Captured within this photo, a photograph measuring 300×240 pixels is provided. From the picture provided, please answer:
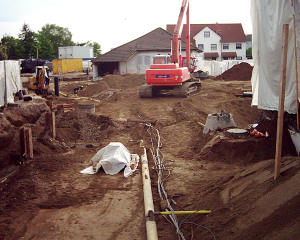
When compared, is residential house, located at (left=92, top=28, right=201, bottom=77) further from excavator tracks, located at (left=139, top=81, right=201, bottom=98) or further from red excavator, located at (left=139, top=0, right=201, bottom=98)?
excavator tracks, located at (left=139, top=81, right=201, bottom=98)

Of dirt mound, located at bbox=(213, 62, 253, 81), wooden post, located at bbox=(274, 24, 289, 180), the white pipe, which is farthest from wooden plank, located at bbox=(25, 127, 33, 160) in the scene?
dirt mound, located at bbox=(213, 62, 253, 81)

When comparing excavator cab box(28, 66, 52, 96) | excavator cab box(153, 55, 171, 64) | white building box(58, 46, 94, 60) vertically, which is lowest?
excavator cab box(28, 66, 52, 96)

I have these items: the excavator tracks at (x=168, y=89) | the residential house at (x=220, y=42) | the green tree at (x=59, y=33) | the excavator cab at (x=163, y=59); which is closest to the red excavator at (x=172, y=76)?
the excavator tracks at (x=168, y=89)

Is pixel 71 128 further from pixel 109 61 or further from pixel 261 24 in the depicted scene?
pixel 109 61

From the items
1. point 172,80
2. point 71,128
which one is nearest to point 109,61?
point 172,80

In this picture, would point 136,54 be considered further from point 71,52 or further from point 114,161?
point 114,161

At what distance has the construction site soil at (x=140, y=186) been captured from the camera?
4.98m

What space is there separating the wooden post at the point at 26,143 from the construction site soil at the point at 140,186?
22 centimetres

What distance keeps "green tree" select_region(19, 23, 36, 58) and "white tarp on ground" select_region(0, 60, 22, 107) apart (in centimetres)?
4629

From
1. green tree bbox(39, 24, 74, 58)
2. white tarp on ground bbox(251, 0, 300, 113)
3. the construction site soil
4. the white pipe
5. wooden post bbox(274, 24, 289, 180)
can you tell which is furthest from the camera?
green tree bbox(39, 24, 74, 58)

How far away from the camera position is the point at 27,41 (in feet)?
208

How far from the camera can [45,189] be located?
23.8 feet

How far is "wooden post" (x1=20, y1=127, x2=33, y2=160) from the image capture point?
8.61m

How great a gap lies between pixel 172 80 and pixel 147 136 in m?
7.51
